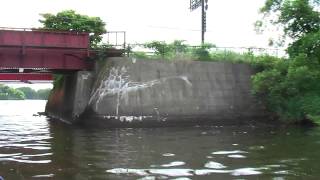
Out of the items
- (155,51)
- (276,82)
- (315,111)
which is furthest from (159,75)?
(315,111)

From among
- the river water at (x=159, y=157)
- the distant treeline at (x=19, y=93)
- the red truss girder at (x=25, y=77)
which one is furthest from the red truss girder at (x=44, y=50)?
the distant treeline at (x=19, y=93)

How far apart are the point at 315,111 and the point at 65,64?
1688cm

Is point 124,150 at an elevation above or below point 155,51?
below

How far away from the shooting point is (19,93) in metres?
170

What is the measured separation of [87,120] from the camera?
101ft

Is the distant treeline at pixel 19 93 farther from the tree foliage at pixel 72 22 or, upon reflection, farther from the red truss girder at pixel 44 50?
the red truss girder at pixel 44 50

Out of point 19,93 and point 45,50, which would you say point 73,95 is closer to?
point 45,50

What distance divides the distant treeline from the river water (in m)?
131

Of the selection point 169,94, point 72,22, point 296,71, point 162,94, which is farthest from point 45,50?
point 296,71

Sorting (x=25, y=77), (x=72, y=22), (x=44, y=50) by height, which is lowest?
(x=25, y=77)

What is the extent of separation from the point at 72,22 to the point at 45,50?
10116mm

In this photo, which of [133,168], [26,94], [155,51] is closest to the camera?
[133,168]

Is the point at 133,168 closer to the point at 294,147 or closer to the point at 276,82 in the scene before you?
the point at 294,147

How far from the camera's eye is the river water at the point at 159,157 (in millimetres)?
12531
